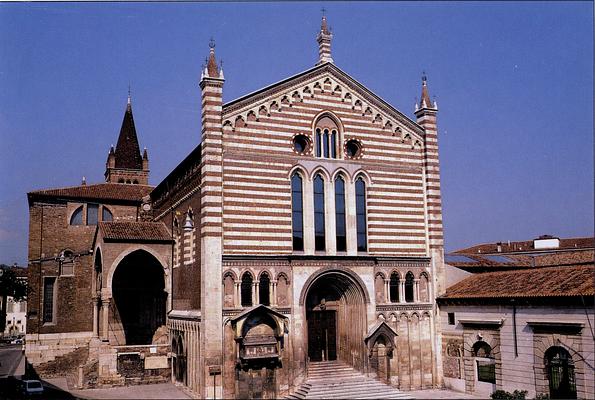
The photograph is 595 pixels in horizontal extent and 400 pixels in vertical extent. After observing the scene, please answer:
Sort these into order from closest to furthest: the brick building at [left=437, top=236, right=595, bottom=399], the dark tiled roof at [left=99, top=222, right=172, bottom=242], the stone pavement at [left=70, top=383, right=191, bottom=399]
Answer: the brick building at [left=437, top=236, right=595, bottom=399] → the stone pavement at [left=70, top=383, right=191, bottom=399] → the dark tiled roof at [left=99, top=222, right=172, bottom=242]

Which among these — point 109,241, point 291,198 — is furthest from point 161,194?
point 291,198

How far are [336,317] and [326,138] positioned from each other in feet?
25.5

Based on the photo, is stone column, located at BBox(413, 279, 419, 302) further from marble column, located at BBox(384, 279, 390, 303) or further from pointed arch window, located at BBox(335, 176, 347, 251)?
pointed arch window, located at BBox(335, 176, 347, 251)

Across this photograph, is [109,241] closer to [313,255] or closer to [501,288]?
[313,255]

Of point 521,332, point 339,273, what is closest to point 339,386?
point 339,273

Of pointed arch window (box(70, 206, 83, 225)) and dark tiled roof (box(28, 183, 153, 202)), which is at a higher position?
dark tiled roof (box(28, 183, 153, 202))

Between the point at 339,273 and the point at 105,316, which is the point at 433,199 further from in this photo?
the point at 105,316

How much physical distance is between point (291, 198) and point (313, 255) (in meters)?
2.51

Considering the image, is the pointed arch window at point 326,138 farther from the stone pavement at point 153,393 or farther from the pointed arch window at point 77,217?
the pointed arch window at point 77,217

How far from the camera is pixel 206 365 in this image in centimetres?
2194

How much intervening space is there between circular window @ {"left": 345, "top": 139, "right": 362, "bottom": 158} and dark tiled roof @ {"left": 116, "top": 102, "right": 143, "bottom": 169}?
117 ft

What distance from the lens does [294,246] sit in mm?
24406

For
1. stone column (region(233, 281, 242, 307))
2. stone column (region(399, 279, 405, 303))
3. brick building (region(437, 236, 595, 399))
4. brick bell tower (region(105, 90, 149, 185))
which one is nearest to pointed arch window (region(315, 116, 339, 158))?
stone column (region(399, 279, 405, 303))

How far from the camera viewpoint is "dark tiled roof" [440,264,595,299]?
20.0 meters
